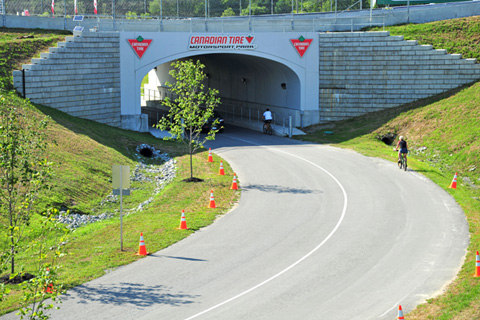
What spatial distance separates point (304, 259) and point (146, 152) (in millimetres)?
17448

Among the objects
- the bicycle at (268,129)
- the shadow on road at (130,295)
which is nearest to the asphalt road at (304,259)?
the shadow on road at (130,295)

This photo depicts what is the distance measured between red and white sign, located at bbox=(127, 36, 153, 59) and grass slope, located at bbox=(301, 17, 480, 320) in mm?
11035

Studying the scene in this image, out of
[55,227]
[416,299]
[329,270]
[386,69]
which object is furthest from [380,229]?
[386,69]

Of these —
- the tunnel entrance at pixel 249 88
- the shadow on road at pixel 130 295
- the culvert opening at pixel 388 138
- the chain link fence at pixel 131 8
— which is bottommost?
the shadow on road at pixel 130 295

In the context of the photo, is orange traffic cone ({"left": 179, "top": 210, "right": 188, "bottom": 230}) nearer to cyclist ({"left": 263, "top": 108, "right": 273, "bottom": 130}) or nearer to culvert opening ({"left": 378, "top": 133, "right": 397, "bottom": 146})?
culvert opening ({"left": 378, "top": 133, "right": 397, "bottom": 146})

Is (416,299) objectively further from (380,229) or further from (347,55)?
(347,55)

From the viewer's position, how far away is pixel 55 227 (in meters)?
12.4

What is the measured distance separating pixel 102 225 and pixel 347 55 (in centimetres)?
2432

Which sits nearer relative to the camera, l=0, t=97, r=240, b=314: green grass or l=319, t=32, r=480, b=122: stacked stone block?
l=0, t=97, r=240, b=314: green grass

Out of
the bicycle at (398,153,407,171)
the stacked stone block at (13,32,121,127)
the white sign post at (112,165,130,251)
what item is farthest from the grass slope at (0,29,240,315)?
the bicycle at (398,153,407,171)

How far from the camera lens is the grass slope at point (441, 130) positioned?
27766mm

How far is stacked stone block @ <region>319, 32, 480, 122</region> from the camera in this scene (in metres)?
40.1

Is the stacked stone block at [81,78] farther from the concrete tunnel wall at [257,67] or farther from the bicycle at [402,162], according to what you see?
the bicycle at [402,162]

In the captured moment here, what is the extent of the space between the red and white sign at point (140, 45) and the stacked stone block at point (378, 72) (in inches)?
447
